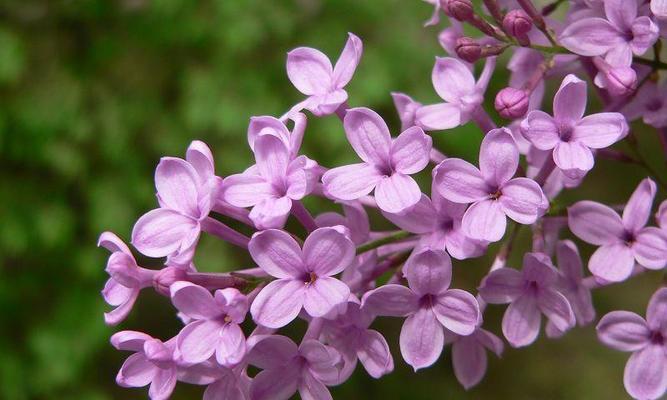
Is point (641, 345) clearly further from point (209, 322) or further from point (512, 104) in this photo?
point (209, 322)

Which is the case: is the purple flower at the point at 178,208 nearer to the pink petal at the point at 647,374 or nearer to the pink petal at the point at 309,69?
the pink petal at the point at 309,69

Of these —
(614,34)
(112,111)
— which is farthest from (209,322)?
(112,111)

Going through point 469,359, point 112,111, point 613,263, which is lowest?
point 112,111

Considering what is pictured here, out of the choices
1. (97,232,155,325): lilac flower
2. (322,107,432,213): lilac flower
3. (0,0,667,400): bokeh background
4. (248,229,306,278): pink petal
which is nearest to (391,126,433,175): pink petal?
(322,107,432,213): lilac flower

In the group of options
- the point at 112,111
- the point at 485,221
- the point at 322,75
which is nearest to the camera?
the point at 485,221

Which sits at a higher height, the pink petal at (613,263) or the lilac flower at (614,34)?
the lilac flower at (614,34)

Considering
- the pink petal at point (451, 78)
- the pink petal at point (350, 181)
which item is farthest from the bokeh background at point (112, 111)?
the pink petal at point (350, 181)

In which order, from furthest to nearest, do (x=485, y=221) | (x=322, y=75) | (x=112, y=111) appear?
(x=112, y=111)
(x=322, y=75)
(x=485, y=221)
